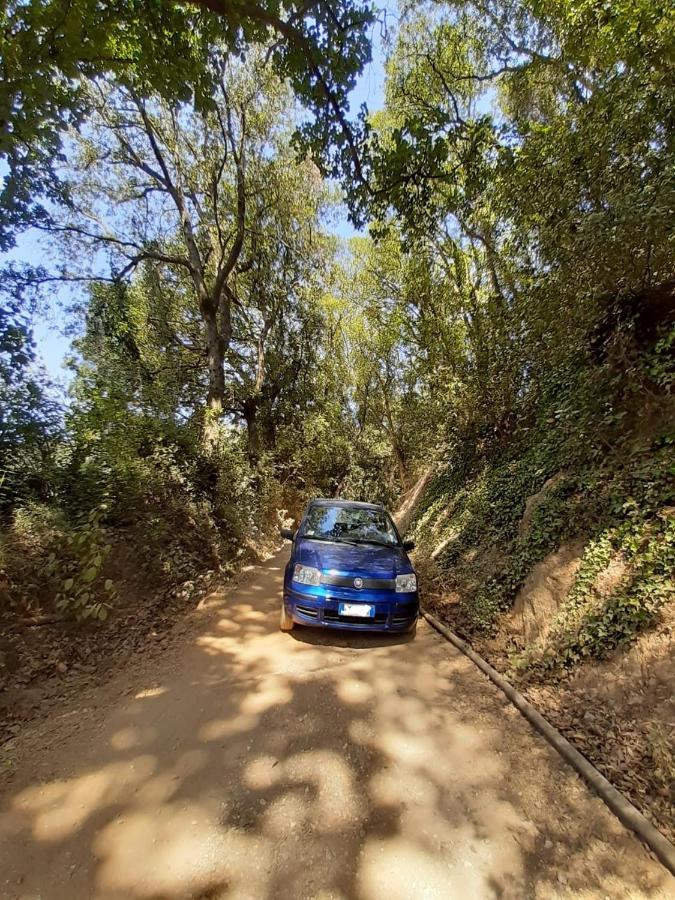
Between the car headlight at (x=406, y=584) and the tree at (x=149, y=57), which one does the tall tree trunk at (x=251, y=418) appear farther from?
the car headlight at (x=406, y=584)

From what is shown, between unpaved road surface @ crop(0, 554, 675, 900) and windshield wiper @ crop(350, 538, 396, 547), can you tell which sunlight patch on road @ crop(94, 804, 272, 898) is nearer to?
unpaved road surface @ crop(0, 554, 675, 900)

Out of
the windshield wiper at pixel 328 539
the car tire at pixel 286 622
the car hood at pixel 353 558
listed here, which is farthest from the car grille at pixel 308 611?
the windshield wiper at pixel 328 539

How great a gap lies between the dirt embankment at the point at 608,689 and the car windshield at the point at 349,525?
1784 millimetres

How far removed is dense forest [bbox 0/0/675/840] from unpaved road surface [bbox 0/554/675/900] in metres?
0.61

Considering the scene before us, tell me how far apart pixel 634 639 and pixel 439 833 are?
7.49 feet

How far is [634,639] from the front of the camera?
10.3 ft

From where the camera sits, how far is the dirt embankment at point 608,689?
238 centimetres

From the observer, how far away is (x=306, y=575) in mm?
4316

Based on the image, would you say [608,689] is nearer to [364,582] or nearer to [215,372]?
[364,582]

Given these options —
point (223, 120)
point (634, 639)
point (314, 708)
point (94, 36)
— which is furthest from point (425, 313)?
point (314, 708)

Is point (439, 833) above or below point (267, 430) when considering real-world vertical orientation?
below

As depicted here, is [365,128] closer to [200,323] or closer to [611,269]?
[611,269]

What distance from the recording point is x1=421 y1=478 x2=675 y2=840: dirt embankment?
2.38 meters

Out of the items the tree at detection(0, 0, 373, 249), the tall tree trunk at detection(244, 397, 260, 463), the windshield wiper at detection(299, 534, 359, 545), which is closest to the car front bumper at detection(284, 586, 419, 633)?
the windshield wiper at detection(299, 534, 359, 545)
